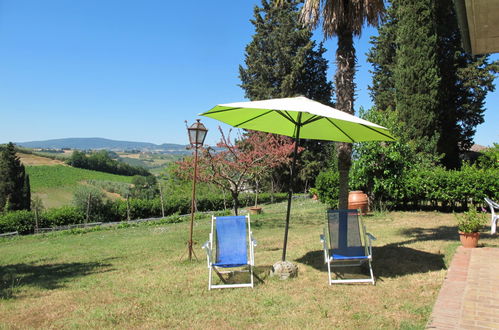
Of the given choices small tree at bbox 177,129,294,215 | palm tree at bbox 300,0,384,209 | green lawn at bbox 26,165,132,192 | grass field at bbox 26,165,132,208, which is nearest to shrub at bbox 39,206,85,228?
small tree at bbox 177,129,294,215

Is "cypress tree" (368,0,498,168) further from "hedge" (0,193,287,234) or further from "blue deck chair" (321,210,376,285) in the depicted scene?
"blue deck chair" (321,210,376,285)

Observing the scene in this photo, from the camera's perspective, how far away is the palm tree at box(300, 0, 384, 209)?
6.88 m

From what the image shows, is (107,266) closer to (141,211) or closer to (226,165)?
(226,165)

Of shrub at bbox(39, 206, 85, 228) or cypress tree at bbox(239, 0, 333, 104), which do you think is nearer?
shrub at bbox(39, 206, 85, 228)

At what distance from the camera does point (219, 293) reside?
5066 millimetres

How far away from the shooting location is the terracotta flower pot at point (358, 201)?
13.5 meters

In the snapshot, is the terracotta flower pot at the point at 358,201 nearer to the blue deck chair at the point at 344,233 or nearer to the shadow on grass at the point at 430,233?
the shadow on grass at the point at 430,233

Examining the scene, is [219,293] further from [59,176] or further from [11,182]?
[59,176]

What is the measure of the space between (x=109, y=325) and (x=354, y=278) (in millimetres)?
3601

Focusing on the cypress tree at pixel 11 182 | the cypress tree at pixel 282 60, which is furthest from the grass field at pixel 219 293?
the cypress tree at pixel 11 182

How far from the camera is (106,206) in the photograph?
82.4ft

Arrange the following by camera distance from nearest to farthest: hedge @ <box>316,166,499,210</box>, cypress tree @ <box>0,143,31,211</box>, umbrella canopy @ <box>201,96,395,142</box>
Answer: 1. umbrella canopy @ <box>201,96,395,142</box>
2. hedge @ <box>316,166,499,210</box>
3. cypress tree @ <box>0,143,31,211</box>

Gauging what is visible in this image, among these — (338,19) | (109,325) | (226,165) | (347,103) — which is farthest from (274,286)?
(226,165)

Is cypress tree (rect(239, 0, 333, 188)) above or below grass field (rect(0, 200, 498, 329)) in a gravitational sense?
above
